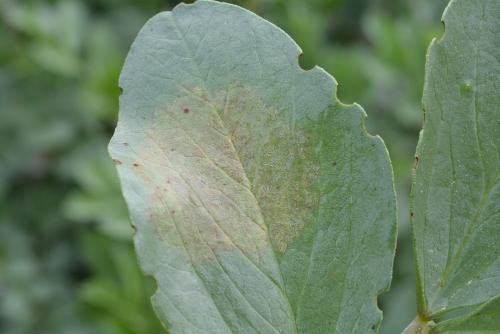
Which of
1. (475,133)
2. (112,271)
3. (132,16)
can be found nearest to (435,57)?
(475,133)

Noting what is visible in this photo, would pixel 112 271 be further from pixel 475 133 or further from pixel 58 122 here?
pixel 475 133

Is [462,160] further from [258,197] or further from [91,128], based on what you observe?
[91,128]

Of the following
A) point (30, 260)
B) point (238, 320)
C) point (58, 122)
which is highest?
point (238, 320)

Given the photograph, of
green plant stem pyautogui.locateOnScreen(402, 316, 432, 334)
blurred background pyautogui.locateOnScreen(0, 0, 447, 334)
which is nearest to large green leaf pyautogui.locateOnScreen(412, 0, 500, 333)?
green plant stem pyautogui.locateOnScreen(402, 316, 432, 334)

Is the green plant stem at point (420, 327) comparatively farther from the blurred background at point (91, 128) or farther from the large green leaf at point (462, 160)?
the blurred background at point (91, 128)

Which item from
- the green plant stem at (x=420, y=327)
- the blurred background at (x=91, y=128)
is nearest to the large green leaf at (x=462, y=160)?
the green plant stem at (x=420, y=327)

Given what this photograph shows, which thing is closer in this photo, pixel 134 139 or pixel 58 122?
pixel 134 139

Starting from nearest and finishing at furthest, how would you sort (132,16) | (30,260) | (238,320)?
(238,320), (30,260), (132,16)
